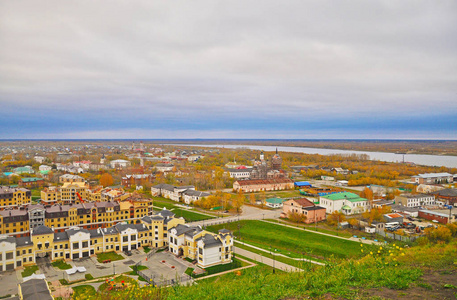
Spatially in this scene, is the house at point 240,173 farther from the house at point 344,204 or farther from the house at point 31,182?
the house at point 31,182

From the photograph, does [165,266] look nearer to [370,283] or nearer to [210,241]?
[210,241]

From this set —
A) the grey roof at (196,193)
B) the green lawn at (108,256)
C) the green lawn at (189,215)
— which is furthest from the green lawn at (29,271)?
the grey roof at (196,193)

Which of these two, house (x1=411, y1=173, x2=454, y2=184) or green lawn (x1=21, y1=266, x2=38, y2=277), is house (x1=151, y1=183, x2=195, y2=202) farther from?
house (x1=411, y1=173, x2=454, y2=184)

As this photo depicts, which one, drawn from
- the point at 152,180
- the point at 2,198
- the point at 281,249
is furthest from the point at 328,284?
the point at 152,180

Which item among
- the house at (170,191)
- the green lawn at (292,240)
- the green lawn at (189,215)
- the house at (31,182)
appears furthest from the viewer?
the house at (31,182)

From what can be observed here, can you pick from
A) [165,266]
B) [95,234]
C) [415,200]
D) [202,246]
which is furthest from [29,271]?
[415,200]
